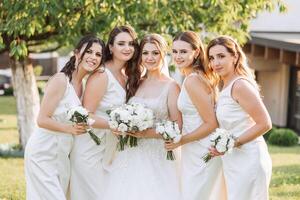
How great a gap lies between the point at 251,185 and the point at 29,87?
867cm

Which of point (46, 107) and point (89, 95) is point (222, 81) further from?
point (46, 107)

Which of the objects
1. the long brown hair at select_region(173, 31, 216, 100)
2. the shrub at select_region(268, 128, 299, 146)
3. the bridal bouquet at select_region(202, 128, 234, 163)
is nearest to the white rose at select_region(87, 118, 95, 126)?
the long brown hair at select_region(173, 31, 216, 100)

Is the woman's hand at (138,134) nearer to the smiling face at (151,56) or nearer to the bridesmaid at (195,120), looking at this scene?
the bridesmaid at (195,120)

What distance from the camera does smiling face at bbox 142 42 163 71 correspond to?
6215 mm

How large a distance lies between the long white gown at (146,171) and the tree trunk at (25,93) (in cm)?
726

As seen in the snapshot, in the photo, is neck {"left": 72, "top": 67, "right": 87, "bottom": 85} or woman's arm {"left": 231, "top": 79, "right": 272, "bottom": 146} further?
neck {"left": 72, "top": 67, "right": 87, "bottom": 85}

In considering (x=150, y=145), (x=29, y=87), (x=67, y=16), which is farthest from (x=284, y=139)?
(x=150, y=145)

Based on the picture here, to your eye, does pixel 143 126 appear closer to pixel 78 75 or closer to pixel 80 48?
pixel 78 75

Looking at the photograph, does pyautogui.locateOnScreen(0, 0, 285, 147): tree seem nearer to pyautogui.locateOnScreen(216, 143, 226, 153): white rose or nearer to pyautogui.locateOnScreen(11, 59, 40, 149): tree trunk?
pyautogui.locateOnScreen(11, 59, 40, 149): tree trunk

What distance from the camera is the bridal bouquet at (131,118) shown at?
588cm

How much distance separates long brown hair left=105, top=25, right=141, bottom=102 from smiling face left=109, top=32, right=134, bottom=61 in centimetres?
4

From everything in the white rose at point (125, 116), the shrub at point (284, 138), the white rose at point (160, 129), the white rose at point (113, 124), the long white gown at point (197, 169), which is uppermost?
the white rose at point (125, 116)

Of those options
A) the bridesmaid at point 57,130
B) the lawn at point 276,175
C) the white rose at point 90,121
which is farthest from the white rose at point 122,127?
the lawn at point 276,175

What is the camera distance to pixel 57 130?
6.22m
